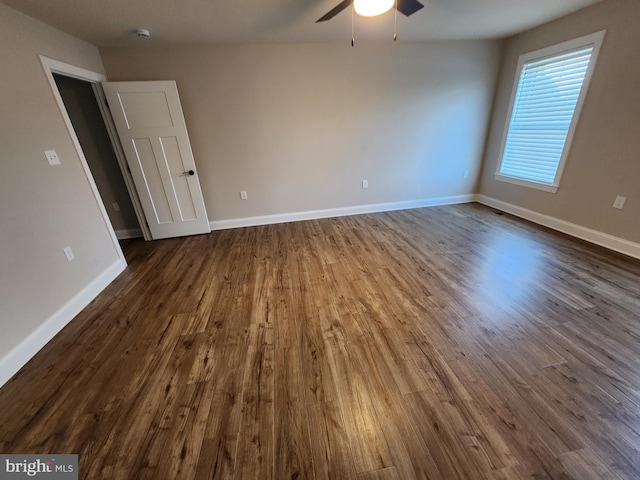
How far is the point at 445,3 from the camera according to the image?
2.38m

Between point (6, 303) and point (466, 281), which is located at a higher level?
point (6, 303)

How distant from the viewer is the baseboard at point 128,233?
12.3ft

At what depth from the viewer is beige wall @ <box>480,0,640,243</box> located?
249 centimetres

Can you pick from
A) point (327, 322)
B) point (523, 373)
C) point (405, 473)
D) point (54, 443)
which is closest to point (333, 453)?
point (405, 473)

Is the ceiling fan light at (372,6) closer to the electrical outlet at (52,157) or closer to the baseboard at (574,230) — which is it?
the electrical outlet at (52,157)

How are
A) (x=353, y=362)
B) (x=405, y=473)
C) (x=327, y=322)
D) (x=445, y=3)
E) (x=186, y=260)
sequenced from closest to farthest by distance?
(x=405, y=473) < (x=353, y=362) < (x=327, y=322) < (x=445, y=3) < (x=186, y=260)

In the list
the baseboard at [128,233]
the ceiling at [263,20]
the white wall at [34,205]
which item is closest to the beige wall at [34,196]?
Answer: the white wall at [34,205]

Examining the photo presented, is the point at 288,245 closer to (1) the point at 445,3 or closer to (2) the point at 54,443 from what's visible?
(2) the point at 54,443

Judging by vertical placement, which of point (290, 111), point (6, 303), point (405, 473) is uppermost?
point (290, 111)

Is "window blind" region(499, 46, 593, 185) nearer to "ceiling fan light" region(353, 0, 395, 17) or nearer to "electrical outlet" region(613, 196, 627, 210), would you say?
"electrical outlet" region(613, 196, 627, 210)

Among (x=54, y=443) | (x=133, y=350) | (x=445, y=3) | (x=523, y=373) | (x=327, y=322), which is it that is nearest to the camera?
(x=54, y=443)

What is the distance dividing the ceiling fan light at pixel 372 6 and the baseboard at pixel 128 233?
3.86 m

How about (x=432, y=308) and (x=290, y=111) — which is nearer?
(x=432, y=308)

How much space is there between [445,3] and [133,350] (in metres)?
3.94
